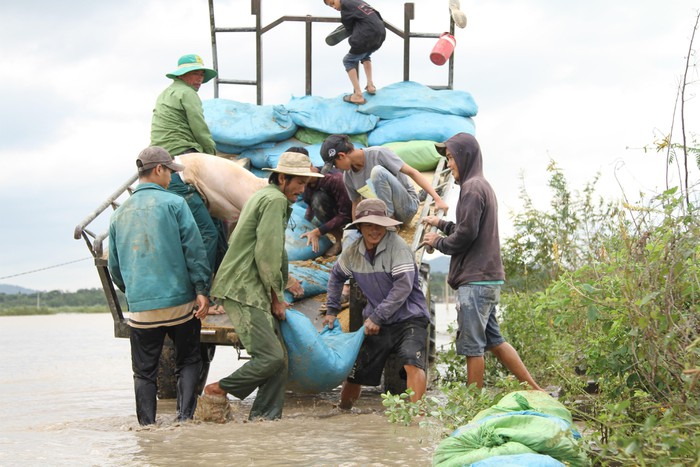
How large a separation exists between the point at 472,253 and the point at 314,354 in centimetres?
124

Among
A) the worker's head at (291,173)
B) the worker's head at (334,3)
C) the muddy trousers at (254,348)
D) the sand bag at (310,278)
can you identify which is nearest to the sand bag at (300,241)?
the sand bag at (310,278)

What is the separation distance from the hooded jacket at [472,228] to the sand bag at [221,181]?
1.45m

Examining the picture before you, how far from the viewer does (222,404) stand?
5.89 m

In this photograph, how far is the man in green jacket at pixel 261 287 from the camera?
18.7ft

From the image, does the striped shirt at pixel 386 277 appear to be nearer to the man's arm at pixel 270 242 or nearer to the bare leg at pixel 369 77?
the man's arm at pixel 270 242

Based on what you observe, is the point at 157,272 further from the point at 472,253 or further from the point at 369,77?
the point at 369,77

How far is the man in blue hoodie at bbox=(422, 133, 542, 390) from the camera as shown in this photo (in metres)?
5.91

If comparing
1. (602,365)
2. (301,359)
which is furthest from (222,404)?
(602,365)

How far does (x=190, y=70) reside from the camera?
722 cm

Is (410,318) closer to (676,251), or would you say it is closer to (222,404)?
(222,404)

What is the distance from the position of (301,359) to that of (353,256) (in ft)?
2.61

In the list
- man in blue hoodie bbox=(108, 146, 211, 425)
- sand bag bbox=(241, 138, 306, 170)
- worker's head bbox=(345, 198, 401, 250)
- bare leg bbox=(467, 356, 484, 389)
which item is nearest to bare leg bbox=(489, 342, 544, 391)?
bare leg bbox=(467, 356, 484, 389)

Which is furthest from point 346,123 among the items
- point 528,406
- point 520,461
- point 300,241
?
point 520,461

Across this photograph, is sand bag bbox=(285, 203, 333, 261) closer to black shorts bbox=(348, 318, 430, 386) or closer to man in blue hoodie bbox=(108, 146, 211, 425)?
black shorts bbox=(348, 318, 430, 386)
